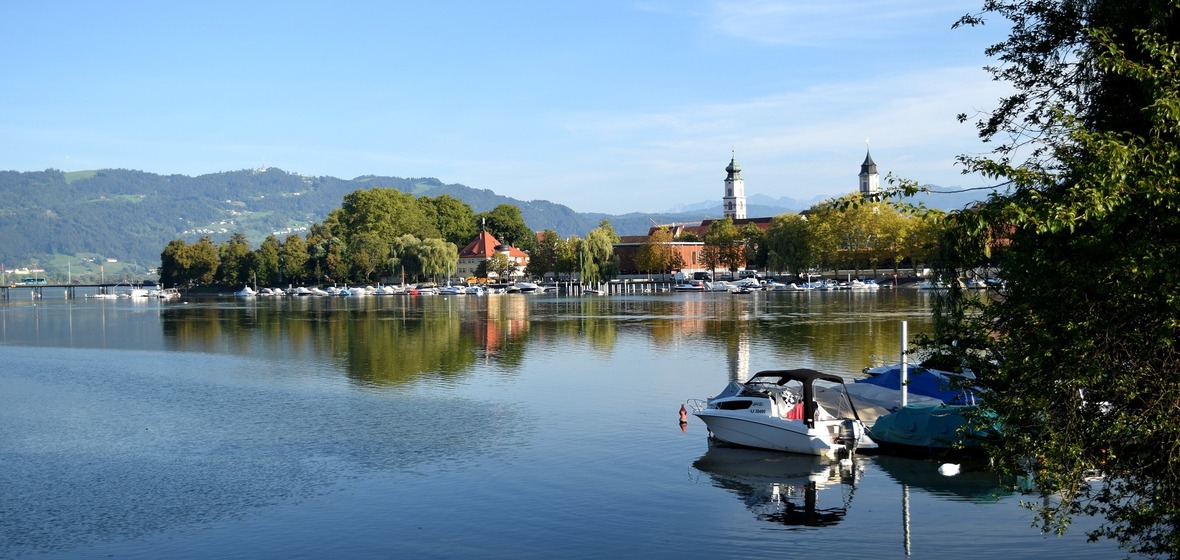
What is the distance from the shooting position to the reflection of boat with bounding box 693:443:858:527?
22.2m

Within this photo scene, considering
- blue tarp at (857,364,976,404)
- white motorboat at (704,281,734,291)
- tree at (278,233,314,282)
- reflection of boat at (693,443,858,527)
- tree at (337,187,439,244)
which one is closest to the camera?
reflection of boat at (693,443,858,527)

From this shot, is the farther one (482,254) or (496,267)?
(482,254)

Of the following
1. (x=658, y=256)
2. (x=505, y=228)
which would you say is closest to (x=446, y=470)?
(x=658, y=256)

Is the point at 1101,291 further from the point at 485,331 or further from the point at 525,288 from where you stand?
the point at 525,288

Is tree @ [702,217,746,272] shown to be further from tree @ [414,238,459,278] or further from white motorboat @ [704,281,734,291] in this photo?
tree @ [414,238,459,278]

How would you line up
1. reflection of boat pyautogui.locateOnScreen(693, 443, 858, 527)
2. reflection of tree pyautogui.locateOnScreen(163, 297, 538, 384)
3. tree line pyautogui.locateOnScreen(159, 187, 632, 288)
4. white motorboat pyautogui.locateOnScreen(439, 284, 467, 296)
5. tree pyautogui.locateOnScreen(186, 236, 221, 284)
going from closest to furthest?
1. reflection of boat pyautogui.locateOnScreen(693, 443, 858, 527)
2. reflection of tree pyautogui.locateOnScreen(163, 297, 538, 384)
3. white motorboat pyautogui.locateOnScreen(439, 284, 467, 296)
4. tree line pyautogui.locateOnScreen(159, 187, 632, 288)
5. tree pyautogui.locateOnScreen(186, 236, 221, 284)

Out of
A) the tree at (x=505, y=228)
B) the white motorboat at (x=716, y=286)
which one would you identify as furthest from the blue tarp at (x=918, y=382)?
the tree at (x=505, y=228)

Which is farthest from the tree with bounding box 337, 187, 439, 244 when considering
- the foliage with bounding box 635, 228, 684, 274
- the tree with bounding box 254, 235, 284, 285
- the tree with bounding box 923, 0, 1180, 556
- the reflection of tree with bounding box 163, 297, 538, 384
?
the tree with bounding box 923, 0, 1180, 556

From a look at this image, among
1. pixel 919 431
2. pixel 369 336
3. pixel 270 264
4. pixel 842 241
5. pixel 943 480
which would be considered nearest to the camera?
pixel 943 480

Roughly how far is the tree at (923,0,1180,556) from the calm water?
2153 mm

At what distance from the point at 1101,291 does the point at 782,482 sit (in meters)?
14.2

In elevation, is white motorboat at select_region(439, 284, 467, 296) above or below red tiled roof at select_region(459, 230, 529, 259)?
below

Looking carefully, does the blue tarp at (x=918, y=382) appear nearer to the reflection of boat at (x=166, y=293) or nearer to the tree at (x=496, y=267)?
the tree at (x=496, y=267)

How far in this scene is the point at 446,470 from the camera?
26812mm
